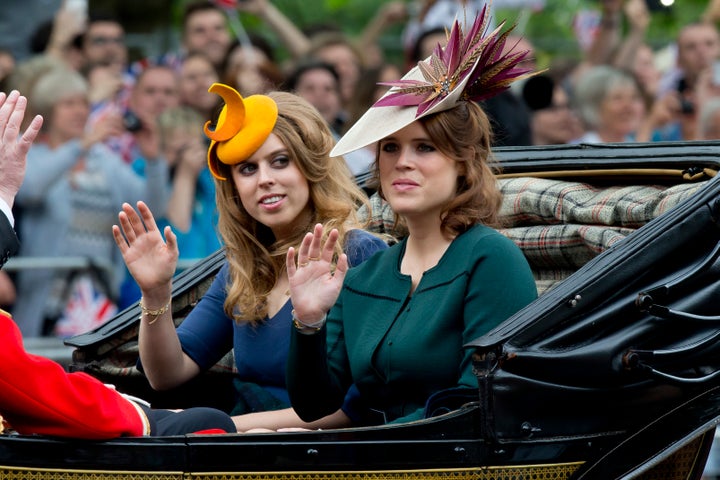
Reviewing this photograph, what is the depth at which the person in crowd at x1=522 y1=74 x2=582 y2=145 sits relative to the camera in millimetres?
7891

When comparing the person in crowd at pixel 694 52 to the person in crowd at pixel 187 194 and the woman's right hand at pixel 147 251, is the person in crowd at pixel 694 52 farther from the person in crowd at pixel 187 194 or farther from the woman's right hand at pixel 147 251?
the woman's right hand at pixel 147 251

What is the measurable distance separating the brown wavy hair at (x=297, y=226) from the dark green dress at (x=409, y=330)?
451mm

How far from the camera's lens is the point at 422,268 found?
3809 mm

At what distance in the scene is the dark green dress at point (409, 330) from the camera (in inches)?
140

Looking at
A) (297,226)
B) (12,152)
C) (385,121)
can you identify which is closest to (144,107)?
(297,226)

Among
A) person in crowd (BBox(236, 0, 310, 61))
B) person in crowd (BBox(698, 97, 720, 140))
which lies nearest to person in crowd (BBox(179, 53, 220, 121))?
person in crowd (BBox(236, 0, 310, 61))

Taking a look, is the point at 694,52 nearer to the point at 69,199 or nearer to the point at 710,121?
the point at 710,121

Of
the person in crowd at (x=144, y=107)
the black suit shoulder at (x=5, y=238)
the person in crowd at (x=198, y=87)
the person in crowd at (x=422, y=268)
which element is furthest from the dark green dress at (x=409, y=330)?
the person in crowd at (x=198, y=87)

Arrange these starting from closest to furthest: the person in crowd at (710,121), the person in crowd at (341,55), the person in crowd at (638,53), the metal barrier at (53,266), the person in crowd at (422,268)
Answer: the person in crowd at (422,268)
the metal barrier at (53,266)
the person in crowd at (710,121)
the person in crowd at (341,55)
the person in crowd at (638,53)

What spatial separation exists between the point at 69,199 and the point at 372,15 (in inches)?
254

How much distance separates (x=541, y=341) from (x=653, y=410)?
378 millimetres

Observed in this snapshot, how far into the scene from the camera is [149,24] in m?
11.6

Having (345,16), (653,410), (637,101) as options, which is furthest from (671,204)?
(345,16)

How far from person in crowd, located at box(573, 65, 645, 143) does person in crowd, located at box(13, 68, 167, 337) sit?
2.74 metres
